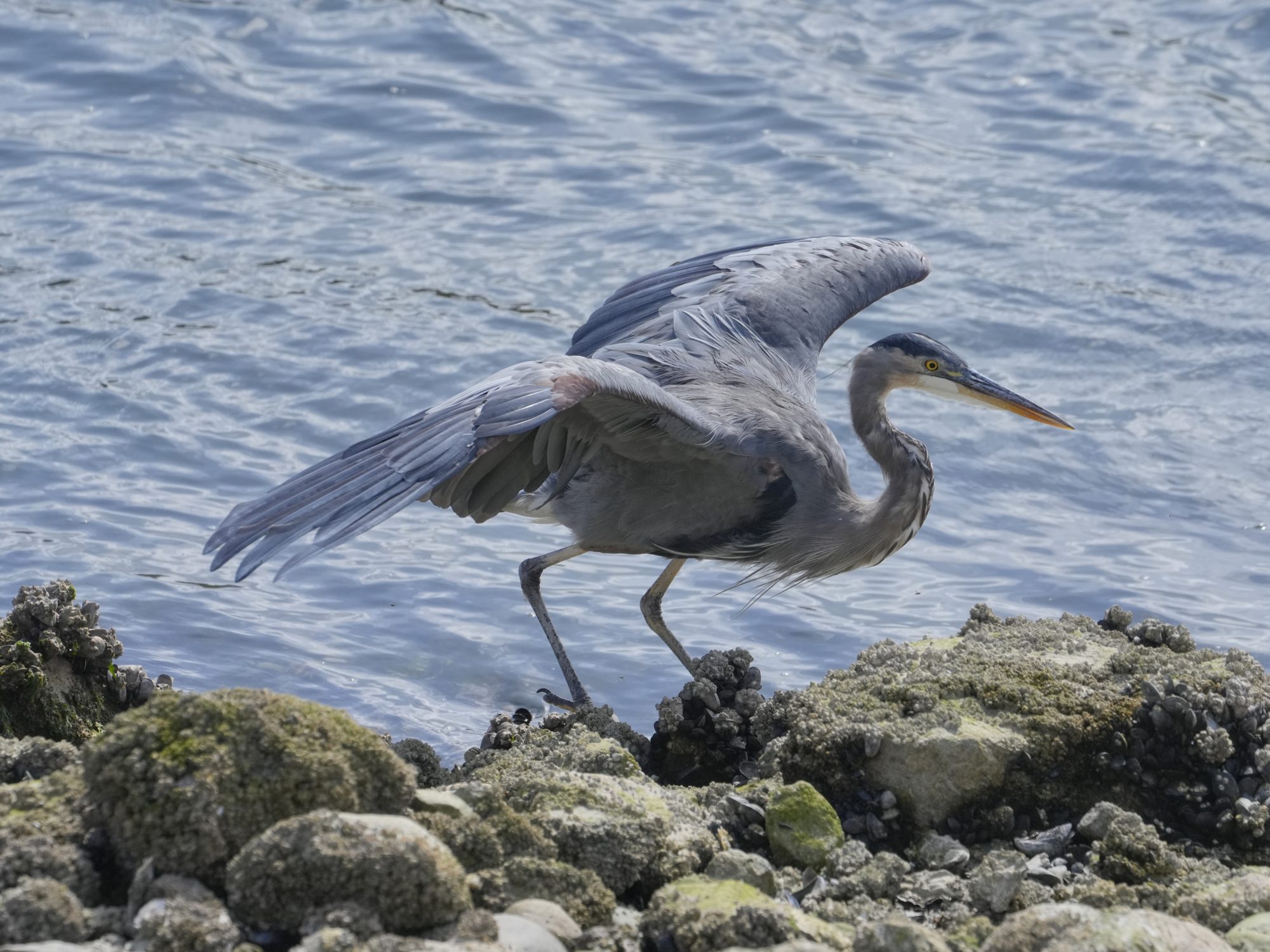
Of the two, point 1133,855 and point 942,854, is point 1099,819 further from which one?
point 942,854

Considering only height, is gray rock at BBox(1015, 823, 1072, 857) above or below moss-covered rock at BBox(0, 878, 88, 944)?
below

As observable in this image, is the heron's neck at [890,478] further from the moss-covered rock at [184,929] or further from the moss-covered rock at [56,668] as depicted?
Result: the moss-covered rock at [184,929]

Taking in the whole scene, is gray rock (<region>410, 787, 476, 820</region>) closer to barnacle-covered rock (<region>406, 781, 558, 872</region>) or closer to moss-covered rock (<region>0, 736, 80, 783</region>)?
barnacle-covered rock (<region>406, 781, 558, 872</region>)

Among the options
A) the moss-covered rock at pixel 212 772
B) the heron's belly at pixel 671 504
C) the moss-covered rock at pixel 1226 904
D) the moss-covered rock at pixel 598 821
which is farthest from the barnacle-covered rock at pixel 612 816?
the heron's belly at pixel 671 504

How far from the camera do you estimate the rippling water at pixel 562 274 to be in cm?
700

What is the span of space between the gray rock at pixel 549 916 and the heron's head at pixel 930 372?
3626 mm

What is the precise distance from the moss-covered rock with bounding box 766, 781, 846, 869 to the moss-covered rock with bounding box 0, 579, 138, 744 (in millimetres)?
1976

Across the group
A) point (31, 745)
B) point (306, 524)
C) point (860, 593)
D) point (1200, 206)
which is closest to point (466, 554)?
point (860, 593)

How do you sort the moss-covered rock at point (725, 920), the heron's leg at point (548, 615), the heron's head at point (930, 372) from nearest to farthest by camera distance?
the moss-covered rock at point (725, 920) < the heron's leg at point (548, 615) < the heron's head at point (930, 372)

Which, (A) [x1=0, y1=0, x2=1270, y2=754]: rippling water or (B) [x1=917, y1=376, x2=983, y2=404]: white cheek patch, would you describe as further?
(A) [x1=0, y1=0, x2=1270, y2=754]: rippling water

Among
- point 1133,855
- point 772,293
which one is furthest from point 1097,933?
point 772,293

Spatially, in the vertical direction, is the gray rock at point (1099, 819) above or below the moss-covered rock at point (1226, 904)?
below

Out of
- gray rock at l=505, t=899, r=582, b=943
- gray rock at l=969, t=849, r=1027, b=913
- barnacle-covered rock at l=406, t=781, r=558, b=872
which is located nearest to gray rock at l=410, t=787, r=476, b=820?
barnacle-covered rock at l=406, t=781, r=558, b=872

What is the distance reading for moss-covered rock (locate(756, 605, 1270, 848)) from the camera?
14.0ft
